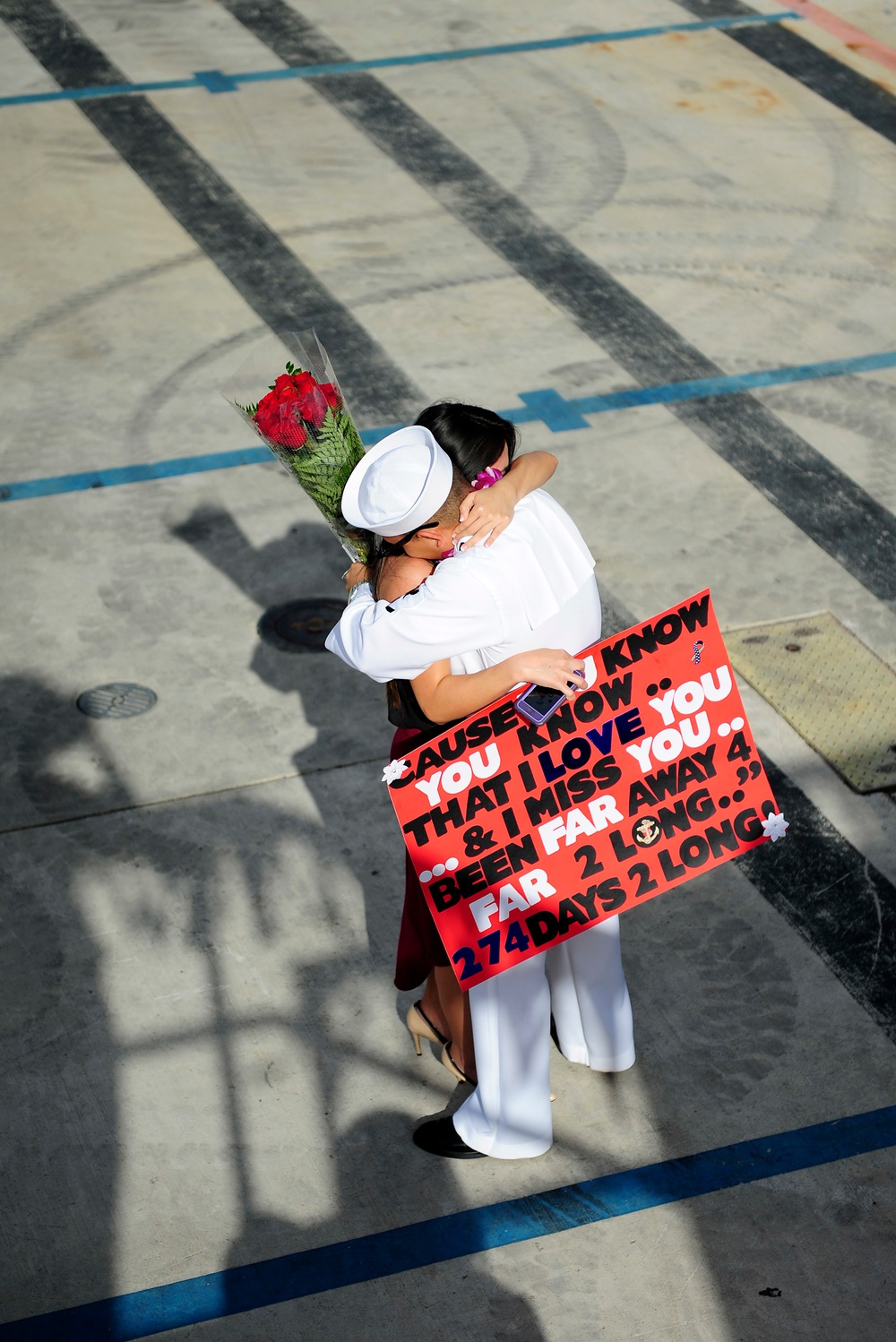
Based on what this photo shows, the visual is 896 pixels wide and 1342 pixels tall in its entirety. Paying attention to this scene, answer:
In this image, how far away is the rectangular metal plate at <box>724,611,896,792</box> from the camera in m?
5.18

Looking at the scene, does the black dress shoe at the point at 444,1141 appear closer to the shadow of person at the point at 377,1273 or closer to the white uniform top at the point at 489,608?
the shadow of person at the point at 377,1273

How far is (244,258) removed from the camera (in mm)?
8648

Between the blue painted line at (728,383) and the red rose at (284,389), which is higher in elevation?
the red rose at (284,389)

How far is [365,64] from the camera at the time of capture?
1134 centimetres

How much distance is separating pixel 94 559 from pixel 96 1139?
298cm

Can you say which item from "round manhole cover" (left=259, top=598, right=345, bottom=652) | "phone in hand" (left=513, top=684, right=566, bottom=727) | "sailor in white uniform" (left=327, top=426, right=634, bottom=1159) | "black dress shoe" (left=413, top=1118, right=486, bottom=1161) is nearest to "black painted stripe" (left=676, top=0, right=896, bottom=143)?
"round manhole cover" (left=259, top=598, right=345, bottom=652)

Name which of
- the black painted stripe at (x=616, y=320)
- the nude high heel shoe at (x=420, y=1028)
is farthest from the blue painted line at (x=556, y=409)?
the nude high heel shoe at (x=420, y=1028)

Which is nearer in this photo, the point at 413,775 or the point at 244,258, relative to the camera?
the point at 413,775

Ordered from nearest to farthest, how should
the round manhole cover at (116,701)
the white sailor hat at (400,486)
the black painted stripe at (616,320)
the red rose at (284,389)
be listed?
the white sailor hat at (400,486)
the red rose at (284,389)
the round manhole cover at (116,701)
the black painted stripe at (616,320)

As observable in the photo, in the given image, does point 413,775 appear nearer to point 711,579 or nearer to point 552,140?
point 711,579

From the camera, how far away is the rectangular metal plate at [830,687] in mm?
5184

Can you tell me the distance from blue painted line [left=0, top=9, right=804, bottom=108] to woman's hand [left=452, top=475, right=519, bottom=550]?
8.74 m

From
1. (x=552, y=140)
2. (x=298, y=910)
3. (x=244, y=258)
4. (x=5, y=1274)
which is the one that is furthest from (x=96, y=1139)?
(x=552, y=140)

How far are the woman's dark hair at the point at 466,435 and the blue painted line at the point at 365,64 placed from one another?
28.0 ft
